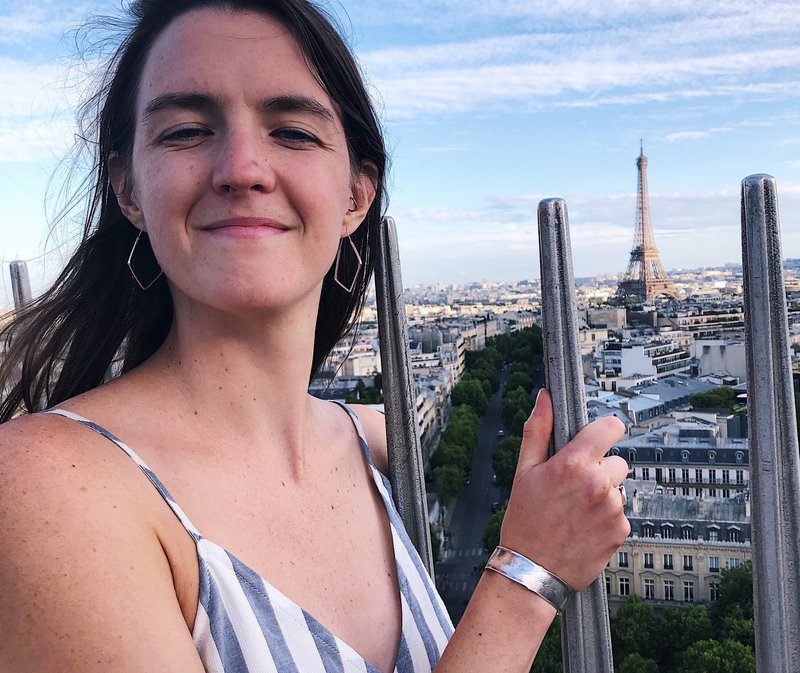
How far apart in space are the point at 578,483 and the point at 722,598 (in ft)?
37.0

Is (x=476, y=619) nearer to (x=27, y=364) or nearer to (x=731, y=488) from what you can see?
(x=27, y=364)

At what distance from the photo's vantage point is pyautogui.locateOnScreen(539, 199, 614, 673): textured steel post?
94cm

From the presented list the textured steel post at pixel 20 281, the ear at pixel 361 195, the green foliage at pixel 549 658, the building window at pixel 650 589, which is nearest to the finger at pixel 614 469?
the ear at pixel 361 195

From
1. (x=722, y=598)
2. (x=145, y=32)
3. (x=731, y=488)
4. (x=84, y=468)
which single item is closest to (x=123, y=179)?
(x=145, y=32)

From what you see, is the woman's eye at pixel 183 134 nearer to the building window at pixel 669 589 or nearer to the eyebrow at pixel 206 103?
the eyebrow at pixel 206 103

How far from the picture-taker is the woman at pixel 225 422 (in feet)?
2.25

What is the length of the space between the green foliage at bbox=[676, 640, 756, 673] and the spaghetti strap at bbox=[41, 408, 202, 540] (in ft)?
31.8

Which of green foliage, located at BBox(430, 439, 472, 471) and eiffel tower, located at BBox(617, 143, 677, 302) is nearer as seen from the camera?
green foliage, located at BBox(430, 439, 472, 471)

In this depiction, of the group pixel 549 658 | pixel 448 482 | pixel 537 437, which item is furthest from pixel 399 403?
pixel 448 482

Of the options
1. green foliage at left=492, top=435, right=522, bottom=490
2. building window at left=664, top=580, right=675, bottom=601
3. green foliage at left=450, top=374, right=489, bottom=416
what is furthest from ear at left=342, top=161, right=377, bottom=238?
green foliage at left=450, top=374, right=489, bottom=416

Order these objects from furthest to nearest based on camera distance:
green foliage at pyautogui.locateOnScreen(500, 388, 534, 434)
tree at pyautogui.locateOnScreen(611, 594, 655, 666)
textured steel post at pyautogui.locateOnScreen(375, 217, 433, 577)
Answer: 1. green foliage at pyautogui.locateOnScreen(500, 388, 534, 434)
2. tree at pyautogui.locateOnScreen(611, 594, 655, 666)
3. textured steel post at pyautogui.locateOnScreen(375, 217, 433, 577)

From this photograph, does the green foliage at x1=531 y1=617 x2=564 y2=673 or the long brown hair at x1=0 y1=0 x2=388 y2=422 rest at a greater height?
the long brown hair at x1=0 y1=0 x2=388 y2=422

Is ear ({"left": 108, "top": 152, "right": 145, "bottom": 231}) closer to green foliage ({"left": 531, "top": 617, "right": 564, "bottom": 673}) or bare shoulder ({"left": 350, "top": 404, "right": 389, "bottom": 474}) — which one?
bare shoulder ({"left": 350, "top": 404, "right": 389, "bottom": 474})

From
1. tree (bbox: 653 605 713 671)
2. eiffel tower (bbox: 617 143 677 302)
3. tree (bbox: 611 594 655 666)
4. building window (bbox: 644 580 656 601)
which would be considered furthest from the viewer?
eiffel tower (bbox: 617 143 677 302)
